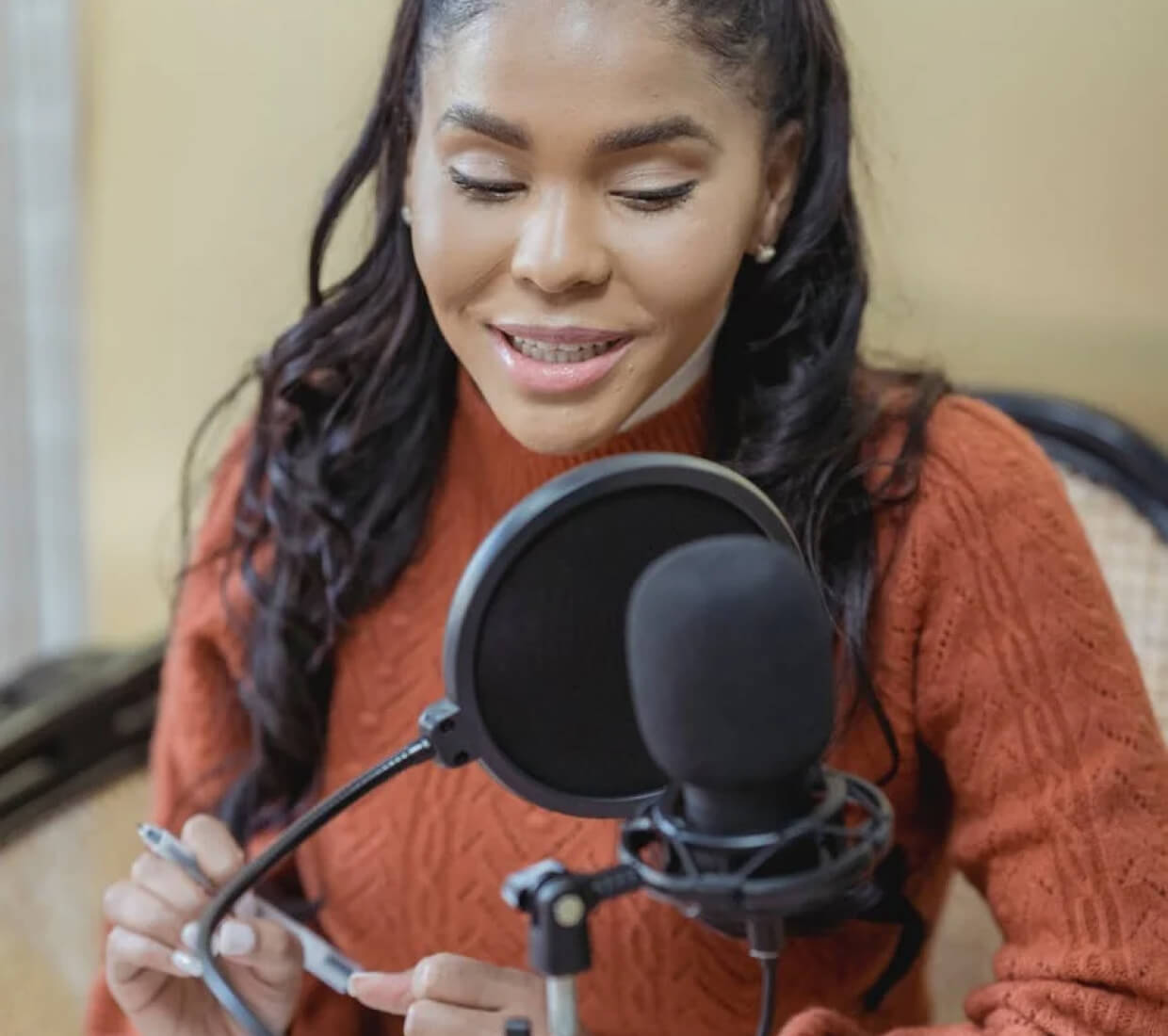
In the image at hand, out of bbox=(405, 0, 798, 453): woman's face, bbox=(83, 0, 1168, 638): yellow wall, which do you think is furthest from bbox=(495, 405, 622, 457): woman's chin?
bbox=(83, 0, 1168, 638): yellow wall

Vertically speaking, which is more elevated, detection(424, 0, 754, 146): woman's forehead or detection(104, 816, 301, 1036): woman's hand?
detection(424, 0, 754, 146): woman's forehead

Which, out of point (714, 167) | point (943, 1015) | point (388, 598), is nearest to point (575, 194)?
point (714, 167)

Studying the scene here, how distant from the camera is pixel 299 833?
2.05 ft

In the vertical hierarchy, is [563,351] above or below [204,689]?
above

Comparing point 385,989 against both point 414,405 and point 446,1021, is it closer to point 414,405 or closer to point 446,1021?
point 446,1021

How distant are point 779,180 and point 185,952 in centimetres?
46

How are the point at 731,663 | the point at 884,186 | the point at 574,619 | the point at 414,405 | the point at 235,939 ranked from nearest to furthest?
the point at 731,663 < the point at 574,619 < the point at 235,939 < the point at 414,405 < the point at 884,186

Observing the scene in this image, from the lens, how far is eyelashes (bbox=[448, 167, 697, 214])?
29.2 inches

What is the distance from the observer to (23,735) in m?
1.20

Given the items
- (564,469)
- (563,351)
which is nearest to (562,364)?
(563,351)

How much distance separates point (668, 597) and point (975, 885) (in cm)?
43

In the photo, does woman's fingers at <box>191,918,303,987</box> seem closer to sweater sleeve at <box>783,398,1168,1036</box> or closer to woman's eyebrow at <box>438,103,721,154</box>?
sweater sleeve at <box>783,398,1168,1036</box>

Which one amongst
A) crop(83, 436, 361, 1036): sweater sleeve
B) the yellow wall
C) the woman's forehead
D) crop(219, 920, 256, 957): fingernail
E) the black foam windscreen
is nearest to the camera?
the black foam windscreen

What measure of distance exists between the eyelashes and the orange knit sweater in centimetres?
14
